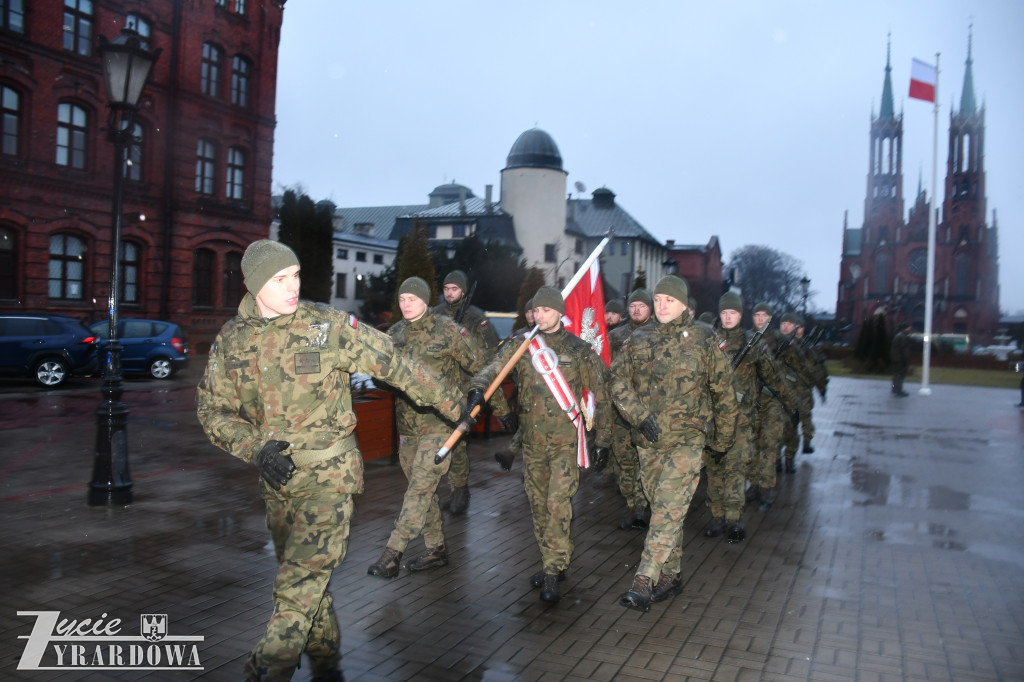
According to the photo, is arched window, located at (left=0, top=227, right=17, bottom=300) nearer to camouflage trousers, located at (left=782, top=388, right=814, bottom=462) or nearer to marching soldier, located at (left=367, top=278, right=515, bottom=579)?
marching soldier, located at (left=367, top=278, right=515, bottom=579)

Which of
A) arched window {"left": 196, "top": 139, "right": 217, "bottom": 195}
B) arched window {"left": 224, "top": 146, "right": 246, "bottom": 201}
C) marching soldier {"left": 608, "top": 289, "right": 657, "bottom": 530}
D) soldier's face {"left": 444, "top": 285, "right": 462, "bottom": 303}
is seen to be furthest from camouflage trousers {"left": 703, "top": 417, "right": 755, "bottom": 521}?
arched window {"left": 224, "top": 146, "right": 246, "bottom": 201}

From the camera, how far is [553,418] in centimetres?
582

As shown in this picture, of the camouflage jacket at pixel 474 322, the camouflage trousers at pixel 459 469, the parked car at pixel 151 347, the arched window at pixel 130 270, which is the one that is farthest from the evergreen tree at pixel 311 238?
the camouflage trousers at pixel 459 469

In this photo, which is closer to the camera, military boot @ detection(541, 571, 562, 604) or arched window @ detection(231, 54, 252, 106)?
military boot @ detection(541, 571, 562, 604)

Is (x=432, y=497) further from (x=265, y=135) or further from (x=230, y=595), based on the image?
(x=265, y=135)

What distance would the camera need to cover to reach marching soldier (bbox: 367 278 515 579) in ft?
19.9

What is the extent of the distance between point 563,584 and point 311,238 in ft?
75.8

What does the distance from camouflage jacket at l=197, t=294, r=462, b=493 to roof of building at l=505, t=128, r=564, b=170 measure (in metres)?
55.8

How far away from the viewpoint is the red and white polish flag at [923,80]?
26.5 meters

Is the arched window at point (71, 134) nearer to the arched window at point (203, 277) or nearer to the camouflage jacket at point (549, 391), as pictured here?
the arched window at point (203, 277)

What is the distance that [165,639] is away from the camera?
15.7 ft

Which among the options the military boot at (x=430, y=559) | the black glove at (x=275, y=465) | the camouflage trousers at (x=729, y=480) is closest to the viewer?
the black glove at (x=275, y=465)

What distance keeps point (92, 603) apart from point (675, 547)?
3.84 metres
